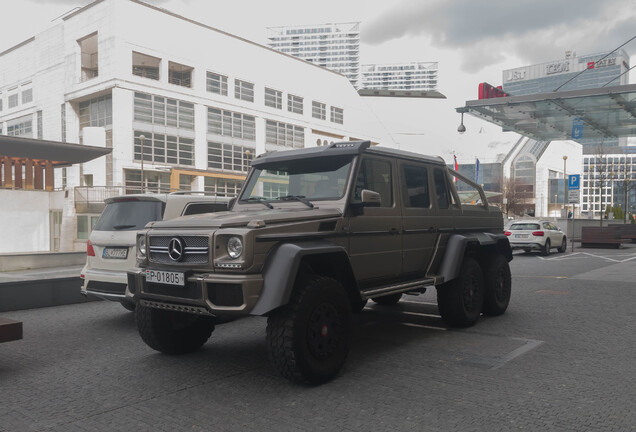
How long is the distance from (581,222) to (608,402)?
39.2 metres

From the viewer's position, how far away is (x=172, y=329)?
574 centimetres

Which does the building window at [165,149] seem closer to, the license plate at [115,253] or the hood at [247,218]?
the license plate at [115,253]

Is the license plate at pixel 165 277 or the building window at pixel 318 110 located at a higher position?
the building window at pixel 318 110

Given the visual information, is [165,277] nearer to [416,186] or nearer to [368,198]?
[368,198]

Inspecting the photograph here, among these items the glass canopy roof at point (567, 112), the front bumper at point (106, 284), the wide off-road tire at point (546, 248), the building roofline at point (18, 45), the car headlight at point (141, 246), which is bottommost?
the wide off-road tire at point (546, 248)

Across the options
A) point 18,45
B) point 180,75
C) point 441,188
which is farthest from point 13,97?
point 441,188

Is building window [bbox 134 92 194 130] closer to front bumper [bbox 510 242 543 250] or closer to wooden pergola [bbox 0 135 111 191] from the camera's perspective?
wooden pergola [bbox 0 135 111 191]

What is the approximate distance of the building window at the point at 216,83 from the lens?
171 feet

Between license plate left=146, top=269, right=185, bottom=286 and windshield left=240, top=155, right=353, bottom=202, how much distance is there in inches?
58.4

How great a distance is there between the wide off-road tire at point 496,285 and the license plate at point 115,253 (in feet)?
16.6

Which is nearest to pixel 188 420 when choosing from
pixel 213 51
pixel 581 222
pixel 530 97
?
pixel 530 97

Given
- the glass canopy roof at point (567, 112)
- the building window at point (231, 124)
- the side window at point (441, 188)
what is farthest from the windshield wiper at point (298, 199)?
the building window at point (231, 124)

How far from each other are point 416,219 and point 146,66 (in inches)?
1883

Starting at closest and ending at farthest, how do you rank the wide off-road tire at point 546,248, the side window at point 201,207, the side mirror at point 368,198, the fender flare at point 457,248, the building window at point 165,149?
the side mirror at point 368,198 < the fender flare at point 457,248 < the side window at point 201,207 < the wide off-road tire at point 546,248 < the building window at point 165,149
